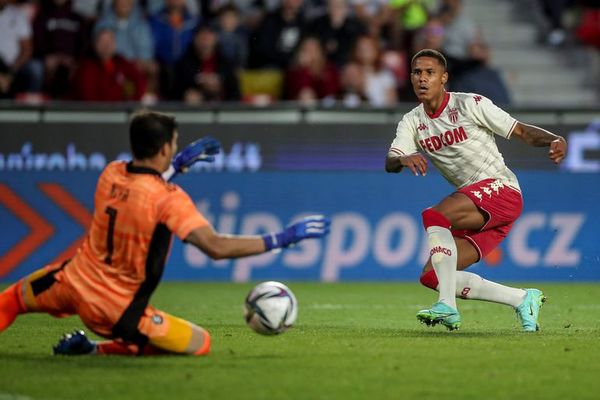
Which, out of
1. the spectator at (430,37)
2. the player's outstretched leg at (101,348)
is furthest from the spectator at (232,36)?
the player's outstretched leg at (101,348)

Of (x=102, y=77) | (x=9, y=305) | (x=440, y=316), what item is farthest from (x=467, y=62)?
(x=9, y=305)

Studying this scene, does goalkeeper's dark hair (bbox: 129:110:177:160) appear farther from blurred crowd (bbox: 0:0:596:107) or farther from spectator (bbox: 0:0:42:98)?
spectator (bbox: 0:0:42:98)

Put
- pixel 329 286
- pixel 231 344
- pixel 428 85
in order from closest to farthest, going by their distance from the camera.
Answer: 1. pixel 231 344
2. pixel 428 85
3. pixel 329 286

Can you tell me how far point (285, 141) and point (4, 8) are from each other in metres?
4.53

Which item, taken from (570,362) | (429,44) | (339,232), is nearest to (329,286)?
(339,232)

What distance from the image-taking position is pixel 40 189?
15242 millimetres

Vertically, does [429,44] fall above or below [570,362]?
above

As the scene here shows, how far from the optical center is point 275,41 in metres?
18.2

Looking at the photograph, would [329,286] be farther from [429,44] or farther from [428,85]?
[428,85]

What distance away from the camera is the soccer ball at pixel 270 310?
809 cm

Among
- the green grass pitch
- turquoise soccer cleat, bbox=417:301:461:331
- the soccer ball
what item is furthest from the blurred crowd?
the soccer ball

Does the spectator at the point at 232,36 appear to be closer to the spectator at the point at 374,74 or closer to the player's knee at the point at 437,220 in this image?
the spectator at the point at 374,74

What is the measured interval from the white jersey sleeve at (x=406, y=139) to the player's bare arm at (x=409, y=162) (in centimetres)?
11

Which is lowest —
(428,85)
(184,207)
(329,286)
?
(329,286)
